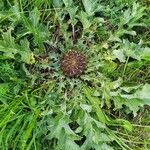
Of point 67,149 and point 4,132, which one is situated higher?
point 4,132

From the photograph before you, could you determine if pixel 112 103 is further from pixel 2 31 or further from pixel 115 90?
pixel 2 31

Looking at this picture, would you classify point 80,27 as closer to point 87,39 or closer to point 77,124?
point 87,39

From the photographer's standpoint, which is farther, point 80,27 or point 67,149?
point 80,27

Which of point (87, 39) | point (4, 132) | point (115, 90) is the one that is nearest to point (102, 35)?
point (87, 39)

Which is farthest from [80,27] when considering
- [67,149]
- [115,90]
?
[67,149]

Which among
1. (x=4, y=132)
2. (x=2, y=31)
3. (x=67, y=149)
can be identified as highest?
(x=2, y=31)

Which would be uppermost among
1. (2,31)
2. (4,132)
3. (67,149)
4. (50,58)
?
(2,31)
